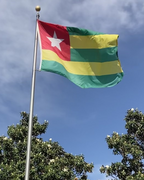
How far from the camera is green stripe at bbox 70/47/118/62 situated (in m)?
10.4

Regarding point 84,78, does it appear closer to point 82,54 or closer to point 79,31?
point 82,54

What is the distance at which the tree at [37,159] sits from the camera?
16578 mm

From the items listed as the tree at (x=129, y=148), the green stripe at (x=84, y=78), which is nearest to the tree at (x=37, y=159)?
the tree at (x=129, y=148)

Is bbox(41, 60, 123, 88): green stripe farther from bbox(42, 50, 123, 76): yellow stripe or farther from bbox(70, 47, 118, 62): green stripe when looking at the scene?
bbox(70, 47, 118, 62): green stripe

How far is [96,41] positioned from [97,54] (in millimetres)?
532

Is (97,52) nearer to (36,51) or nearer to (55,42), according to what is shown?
(55,42)

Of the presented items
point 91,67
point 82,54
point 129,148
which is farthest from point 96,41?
point 129,148

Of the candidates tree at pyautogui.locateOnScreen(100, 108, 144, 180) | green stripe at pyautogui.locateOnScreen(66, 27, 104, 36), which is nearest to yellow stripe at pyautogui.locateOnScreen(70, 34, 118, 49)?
green stripe at pyautogui.locateOnScreen(66, 27, 104, 36)

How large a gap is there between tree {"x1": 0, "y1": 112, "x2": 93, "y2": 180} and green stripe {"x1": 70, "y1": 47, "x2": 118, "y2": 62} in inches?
359

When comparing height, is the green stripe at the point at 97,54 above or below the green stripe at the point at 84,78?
above

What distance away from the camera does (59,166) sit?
681 inches

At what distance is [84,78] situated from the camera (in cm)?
989

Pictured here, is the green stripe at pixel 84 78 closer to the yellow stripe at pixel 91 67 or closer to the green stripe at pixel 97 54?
the yellow stripe at pixel 91 67

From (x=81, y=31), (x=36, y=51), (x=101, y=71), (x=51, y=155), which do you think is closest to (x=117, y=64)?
(x=101, y=71)
